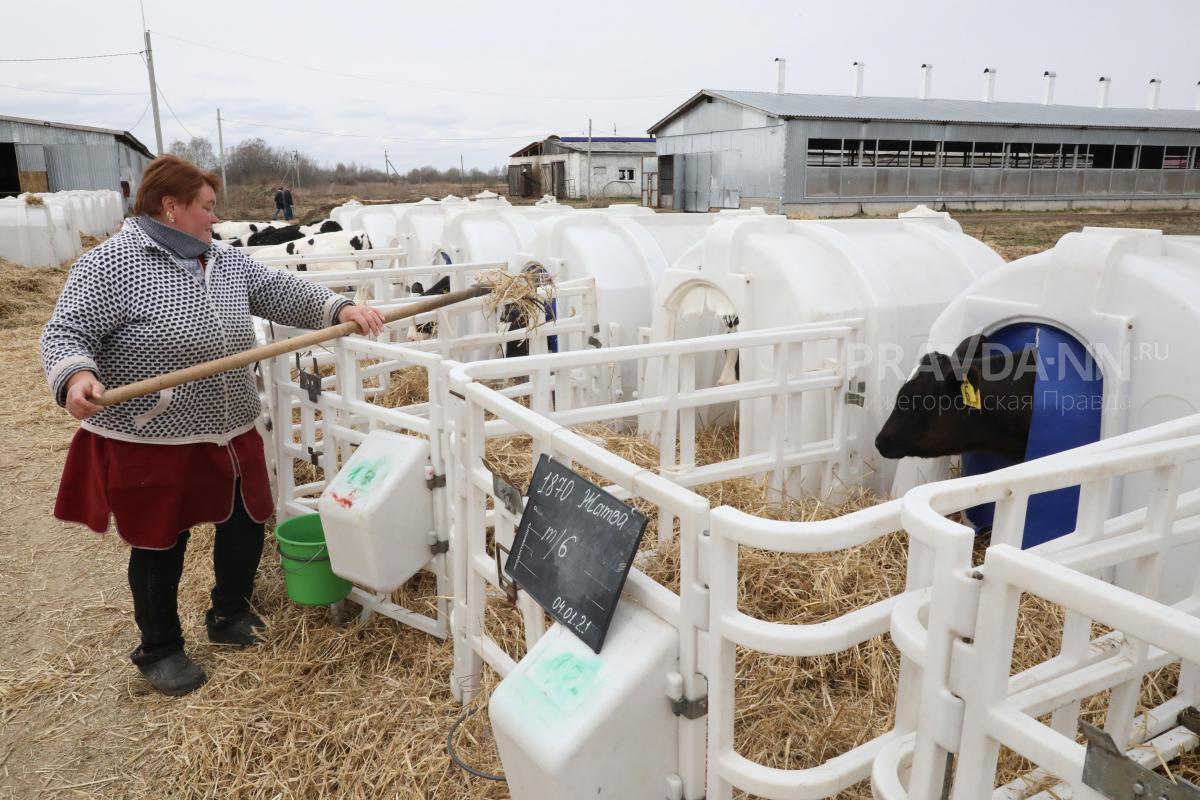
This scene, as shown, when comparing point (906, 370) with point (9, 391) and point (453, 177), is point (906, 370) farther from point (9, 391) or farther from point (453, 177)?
point (453, 177)

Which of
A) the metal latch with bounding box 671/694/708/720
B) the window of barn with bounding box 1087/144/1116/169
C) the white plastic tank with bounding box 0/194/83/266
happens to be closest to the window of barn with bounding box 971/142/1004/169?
the window of barn with bounding box 1087/144/1116/169

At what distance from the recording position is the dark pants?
3.70 m

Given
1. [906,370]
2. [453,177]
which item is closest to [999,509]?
[906,370]

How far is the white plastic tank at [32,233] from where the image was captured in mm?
18406

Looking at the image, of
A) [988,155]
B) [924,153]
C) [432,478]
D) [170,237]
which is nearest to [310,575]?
[432,478]

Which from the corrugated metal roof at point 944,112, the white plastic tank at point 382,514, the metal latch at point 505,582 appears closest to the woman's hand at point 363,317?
the white plastic tank at point 382,514

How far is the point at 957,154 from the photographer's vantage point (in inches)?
1197

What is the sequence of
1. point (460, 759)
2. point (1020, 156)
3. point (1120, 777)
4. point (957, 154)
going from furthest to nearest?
point (1020, 156) → point (957, 154) → point (460, 759) → point (1120, 777)

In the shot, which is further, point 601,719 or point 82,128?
point 82,128

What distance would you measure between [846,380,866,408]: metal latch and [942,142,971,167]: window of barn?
91.4 feet

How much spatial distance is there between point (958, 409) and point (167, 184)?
3.61 metres

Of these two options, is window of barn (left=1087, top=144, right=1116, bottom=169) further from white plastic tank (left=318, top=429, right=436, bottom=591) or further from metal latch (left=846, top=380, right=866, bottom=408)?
white plastic tank (left=318, top=429, right=436, bottom=591)

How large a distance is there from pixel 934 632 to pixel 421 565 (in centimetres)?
254

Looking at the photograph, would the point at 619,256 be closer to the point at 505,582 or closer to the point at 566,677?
the point at 505,582
